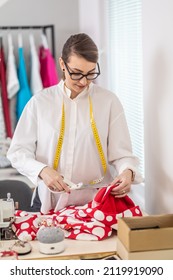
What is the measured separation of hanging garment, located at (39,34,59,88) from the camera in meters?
3.77

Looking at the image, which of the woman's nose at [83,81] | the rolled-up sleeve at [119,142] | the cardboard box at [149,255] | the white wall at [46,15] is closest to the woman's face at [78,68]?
the woman's nose at [83,81]

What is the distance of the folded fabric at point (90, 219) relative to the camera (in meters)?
2.04

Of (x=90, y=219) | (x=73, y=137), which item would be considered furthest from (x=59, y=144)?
(x=90, y=219)

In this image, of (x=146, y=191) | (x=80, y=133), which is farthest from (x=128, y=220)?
(x=146, y=191)

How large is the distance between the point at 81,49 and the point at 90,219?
0.72 meters

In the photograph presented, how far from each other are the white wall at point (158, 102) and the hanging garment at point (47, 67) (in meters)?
1.46

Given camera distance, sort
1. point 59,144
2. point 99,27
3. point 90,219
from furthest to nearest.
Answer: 1. point 99,27
2. point 59,144
3. point 90,219

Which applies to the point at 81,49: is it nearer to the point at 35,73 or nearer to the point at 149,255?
the point at 149,255

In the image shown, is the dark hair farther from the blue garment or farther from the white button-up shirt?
the blue garment

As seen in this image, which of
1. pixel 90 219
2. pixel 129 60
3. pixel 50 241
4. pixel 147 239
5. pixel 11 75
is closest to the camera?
pixel 147 239

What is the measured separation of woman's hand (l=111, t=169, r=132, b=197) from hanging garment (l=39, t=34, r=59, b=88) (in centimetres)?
179

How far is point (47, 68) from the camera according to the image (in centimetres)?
379

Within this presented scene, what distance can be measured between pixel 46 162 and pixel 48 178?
0.21 m

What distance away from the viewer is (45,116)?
2271mm
